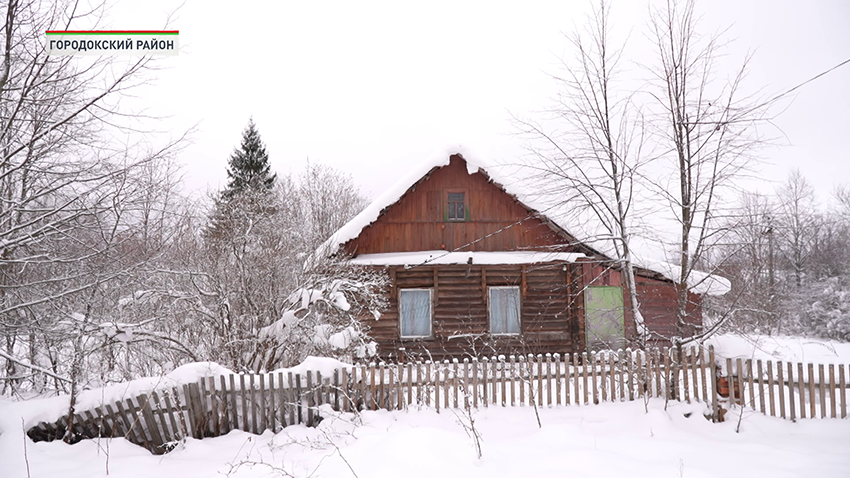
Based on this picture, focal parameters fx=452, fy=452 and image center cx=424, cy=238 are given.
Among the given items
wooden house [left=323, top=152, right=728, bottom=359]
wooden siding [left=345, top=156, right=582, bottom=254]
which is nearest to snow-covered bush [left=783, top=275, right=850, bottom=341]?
wooden house [left=323, top=152, right=728, bottom=359]

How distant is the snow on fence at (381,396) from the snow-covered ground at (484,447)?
0.72 ft

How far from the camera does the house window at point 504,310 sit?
526 inches

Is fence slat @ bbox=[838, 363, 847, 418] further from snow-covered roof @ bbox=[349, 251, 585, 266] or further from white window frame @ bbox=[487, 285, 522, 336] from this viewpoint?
white window frame @ bbox=[487, 285, 522, 336]

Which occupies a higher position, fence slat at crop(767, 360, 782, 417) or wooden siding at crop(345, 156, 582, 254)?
wooden siding at crop(345, 156, 582, 254)

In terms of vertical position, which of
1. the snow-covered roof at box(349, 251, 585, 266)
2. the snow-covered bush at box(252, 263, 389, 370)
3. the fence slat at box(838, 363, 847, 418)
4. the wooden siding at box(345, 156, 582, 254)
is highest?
the wooden siding at box(345, 156, 582, 254)

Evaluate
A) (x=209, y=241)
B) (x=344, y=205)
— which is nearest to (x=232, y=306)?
(x=209, y=241)

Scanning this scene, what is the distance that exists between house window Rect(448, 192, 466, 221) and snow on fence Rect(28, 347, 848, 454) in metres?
6.78

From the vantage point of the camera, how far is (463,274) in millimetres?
13352

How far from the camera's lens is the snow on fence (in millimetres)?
6312

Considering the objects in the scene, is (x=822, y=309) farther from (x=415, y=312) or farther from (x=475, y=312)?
(x=415, y=312)

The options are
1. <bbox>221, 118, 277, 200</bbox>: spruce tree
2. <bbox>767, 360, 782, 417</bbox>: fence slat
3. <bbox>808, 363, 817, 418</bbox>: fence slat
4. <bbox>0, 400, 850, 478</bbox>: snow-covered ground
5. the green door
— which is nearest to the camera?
<bbox>0, 400, 850, 478</bbox>: snow-covered ground

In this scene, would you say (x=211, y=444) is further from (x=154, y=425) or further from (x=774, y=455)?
(x=774, y=455)

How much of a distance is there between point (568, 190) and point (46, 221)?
8.02 m

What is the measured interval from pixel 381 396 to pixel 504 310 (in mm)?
7007
